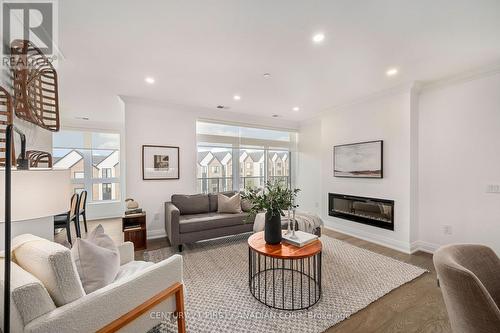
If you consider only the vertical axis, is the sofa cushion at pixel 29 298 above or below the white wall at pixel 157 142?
below

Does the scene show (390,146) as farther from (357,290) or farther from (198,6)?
(198,6)

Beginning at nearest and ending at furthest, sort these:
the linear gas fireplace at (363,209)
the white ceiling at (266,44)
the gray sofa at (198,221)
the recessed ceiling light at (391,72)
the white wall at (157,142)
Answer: the white ceiling at (266,44), the recessed ceiling light at (391,72), the gray sofa at (198,221), the linear gas fireplace at (363,209), the white wall at (157,142)

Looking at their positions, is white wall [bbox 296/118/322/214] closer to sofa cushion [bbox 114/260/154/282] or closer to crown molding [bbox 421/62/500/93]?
crown molding [bbox 421/62/500/93]

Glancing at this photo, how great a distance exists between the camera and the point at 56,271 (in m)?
1.09

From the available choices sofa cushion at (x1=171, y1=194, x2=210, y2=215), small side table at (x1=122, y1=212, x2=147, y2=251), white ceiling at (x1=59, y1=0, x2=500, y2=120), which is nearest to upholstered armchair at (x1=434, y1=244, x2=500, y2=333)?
white ceiling at (x1=59, y1=0, x2=500, y2=120)

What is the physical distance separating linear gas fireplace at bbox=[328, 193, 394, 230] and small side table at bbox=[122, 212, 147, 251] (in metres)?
3.62

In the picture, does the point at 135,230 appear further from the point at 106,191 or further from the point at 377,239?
the point at 377,239

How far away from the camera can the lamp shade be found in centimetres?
102

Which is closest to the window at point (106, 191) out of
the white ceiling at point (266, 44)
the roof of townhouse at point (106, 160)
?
the roof of townhouse at point (106, 160)

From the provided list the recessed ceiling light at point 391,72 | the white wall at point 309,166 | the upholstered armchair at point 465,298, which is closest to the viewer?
the upholstered armchair at point 465,298

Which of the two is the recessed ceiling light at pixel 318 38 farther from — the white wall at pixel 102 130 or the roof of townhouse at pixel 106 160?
the roof of townhouse at pixel 106 160

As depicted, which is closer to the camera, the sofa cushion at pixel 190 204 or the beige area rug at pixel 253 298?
the beige area rug at pixel 253 298

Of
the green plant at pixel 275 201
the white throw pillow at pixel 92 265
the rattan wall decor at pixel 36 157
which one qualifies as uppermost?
the rattan wall decor at pixel 36 157

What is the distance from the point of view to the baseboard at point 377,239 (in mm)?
3335
